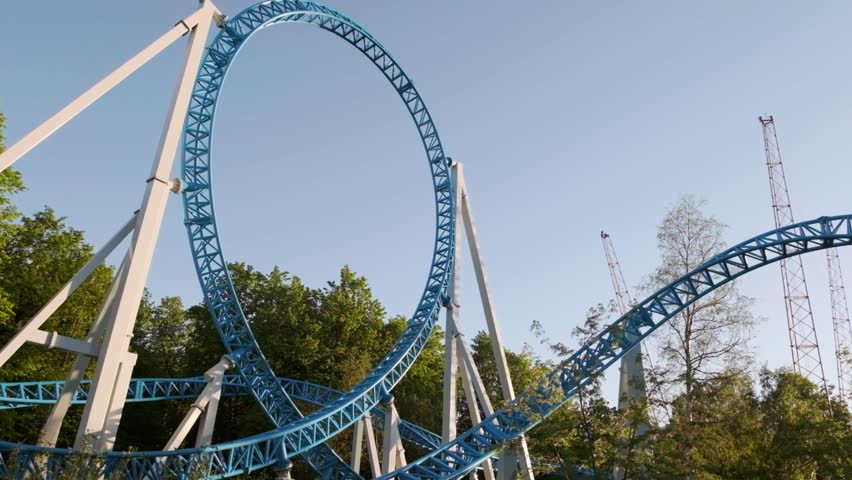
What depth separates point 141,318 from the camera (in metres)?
32.9

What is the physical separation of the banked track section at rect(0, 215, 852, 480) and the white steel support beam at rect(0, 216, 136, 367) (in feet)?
9.92

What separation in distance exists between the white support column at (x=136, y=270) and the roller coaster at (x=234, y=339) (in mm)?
19

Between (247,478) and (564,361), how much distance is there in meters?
15.2

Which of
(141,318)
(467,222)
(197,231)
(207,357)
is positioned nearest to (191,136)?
(197,231)

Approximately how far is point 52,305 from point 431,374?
2201 cm

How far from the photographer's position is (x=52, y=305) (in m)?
11.8


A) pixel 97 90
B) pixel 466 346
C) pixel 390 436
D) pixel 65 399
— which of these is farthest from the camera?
pixel 466 346

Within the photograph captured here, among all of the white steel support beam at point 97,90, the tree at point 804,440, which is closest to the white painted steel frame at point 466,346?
the tree at point 804,440

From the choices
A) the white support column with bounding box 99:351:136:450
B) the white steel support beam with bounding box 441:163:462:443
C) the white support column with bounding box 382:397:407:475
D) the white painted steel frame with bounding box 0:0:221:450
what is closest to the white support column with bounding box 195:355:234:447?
the white painted steel frame with bounding box 0:0:221:450

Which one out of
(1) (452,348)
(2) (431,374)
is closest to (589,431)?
(1) (452,348)

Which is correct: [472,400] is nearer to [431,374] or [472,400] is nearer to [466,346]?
[466,346]

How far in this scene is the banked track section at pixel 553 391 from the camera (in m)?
13.2

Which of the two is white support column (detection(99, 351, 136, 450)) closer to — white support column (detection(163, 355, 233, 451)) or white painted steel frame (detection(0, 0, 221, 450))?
white painted steel frame (detection(0, 0, 221, 450))

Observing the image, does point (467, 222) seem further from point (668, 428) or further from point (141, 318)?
point (141, 318)
